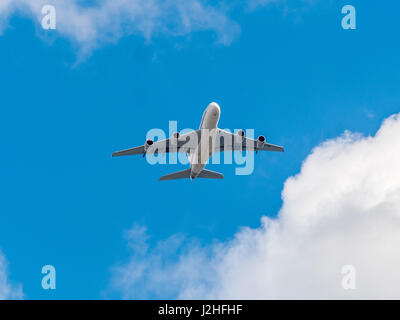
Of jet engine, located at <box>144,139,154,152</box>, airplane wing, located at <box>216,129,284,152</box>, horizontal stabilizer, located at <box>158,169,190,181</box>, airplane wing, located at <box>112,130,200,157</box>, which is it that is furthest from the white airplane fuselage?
jet engine, located at <box>144,139,154,152</box>

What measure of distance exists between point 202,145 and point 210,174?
11.0 meters

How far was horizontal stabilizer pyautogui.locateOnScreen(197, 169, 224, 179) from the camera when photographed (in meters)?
96.9

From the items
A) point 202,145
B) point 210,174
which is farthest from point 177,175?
point 202,145

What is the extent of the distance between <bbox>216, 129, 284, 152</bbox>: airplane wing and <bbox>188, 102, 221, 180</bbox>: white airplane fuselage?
5655 millimetres

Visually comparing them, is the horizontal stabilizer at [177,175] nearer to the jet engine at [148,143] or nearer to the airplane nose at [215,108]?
the jet engine at [148,143]

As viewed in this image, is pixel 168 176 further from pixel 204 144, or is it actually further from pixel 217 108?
pixel 217 108

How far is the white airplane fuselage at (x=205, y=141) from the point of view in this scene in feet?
267

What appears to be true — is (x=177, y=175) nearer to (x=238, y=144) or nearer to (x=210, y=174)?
(x=210, y=174)

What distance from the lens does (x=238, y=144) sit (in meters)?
98.9

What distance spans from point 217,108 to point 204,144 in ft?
28.2

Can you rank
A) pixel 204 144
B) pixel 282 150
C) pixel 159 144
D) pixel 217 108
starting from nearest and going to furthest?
pixel 217 108
pixel 204 144
pixel 159 144
pixel 282 150

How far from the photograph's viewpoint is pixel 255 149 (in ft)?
324

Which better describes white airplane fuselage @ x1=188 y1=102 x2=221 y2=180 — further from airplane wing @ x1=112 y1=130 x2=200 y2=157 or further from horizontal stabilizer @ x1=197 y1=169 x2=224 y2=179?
airplane wing @ x1=112 y1=130 x2=200 y2=157
